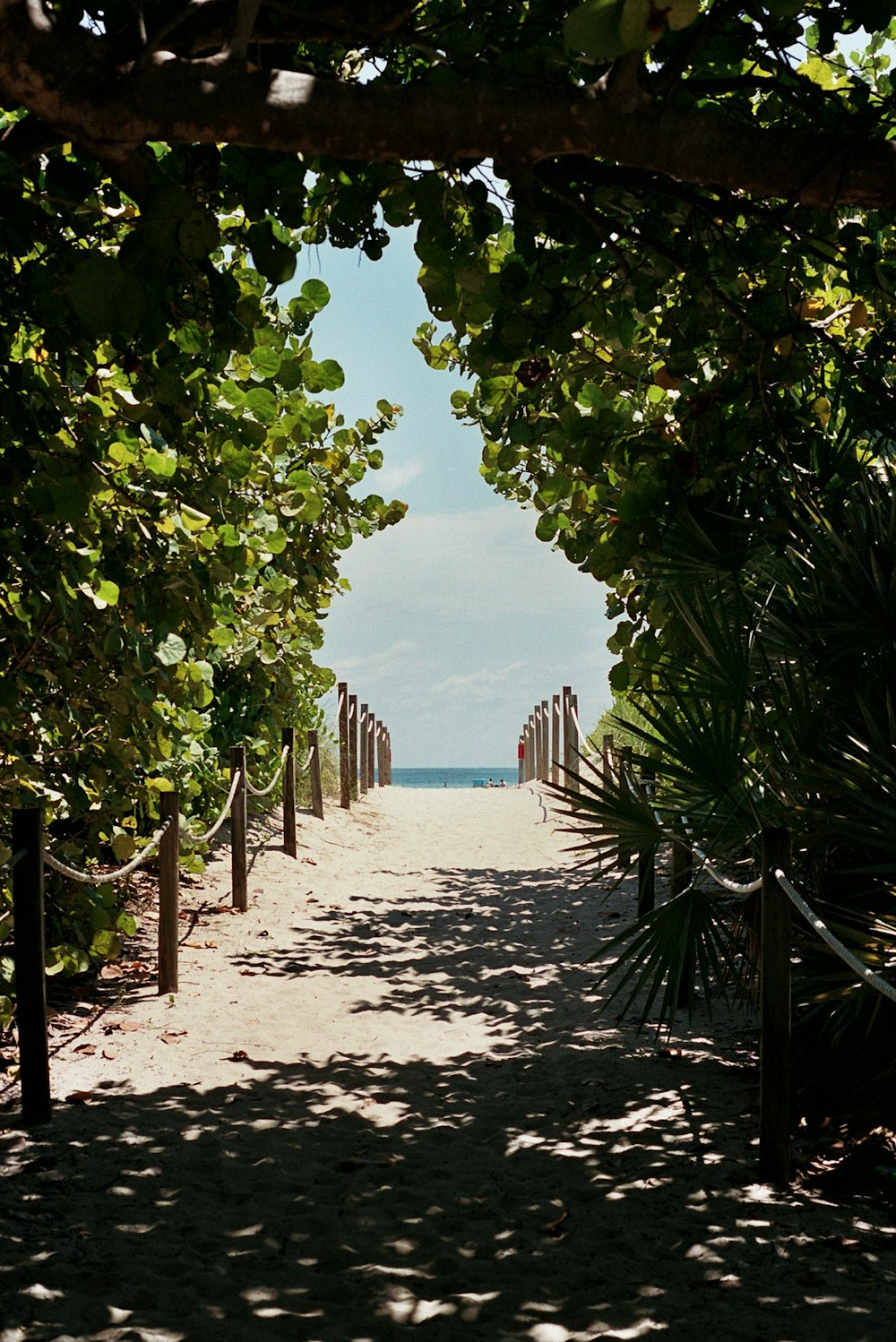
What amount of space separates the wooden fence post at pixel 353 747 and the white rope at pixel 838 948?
1388cm

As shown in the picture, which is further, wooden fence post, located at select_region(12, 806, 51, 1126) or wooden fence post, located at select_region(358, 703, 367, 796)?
wooden fence post, located at select_region(358, 703, 367, 796)

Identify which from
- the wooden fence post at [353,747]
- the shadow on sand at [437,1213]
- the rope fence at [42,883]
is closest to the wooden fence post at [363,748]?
the wooden fence post at [353,747]

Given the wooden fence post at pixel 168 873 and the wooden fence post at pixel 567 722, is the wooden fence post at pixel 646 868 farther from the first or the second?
the wooden fence post at pixel 567 722

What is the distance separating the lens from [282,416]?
17.4 ft

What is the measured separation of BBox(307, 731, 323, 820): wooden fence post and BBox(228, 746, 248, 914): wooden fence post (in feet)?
16.2

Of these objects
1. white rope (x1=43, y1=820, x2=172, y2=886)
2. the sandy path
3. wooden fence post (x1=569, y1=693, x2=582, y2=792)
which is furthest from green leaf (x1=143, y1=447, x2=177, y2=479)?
wooden fence post (x1=569, y1=693, x2=582, y2=792)

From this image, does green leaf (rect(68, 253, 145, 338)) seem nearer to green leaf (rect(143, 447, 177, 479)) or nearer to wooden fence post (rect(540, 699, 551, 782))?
green leaf (rect(143, 447, 177, 479))

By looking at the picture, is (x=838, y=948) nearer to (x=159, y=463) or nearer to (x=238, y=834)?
(x=159, y=463)

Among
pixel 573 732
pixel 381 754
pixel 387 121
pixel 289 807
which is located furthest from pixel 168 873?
pixel 381 754

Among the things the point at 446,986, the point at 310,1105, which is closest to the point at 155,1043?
the point at 310,1105

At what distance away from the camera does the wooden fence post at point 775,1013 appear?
148 inches

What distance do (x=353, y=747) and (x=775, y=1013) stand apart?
47.4 ft

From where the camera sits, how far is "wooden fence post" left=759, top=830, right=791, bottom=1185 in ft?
12.3

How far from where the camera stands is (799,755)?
4.31 metres
